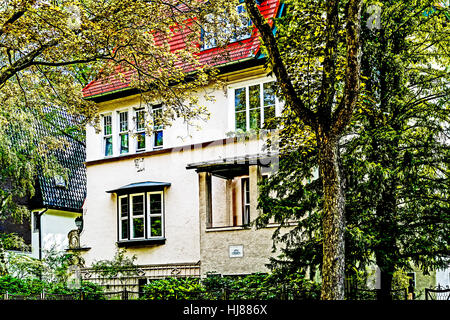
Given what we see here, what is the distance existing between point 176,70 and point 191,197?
273 inches

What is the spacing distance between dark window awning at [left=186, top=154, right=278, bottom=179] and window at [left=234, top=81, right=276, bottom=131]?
178 centimetres

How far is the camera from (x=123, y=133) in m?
28.0

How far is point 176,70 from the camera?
19.3 m

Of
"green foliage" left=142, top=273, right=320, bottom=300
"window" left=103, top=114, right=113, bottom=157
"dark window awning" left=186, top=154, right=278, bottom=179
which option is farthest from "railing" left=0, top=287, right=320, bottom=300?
"window" left=103, top=114, right=113, bottom=157

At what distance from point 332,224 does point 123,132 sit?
57.2 feet

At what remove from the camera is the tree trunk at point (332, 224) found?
1153 cm

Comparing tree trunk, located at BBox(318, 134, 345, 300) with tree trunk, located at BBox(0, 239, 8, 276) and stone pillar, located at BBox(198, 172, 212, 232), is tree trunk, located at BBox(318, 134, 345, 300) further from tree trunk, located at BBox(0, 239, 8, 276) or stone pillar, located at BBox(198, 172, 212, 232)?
tree trunk, located at BBox(0, 239, 8, 276)

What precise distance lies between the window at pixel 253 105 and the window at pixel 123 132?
18.5 ft

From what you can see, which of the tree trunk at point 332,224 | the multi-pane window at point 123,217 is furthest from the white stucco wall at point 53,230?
the tree trunk at point 332,224

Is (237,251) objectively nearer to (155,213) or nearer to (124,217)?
(155,213)

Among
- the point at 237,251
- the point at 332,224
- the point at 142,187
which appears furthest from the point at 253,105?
the point at 332,224

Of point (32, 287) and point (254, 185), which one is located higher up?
point (254, 185)
